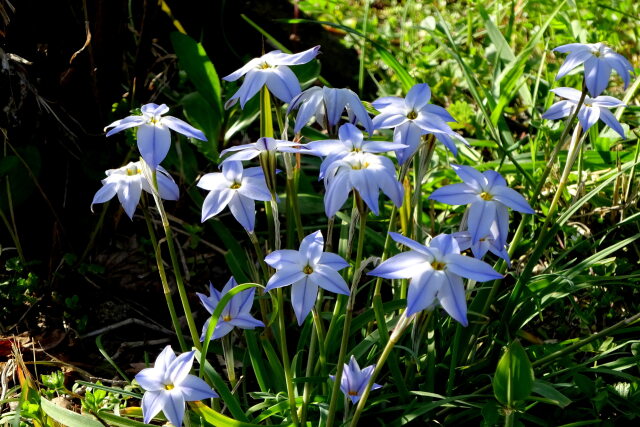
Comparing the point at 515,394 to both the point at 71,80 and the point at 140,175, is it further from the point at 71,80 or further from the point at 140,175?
the point at 71,80

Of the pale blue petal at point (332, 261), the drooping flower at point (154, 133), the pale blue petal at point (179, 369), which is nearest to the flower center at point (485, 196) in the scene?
the pale blue petal at point (332, 261)

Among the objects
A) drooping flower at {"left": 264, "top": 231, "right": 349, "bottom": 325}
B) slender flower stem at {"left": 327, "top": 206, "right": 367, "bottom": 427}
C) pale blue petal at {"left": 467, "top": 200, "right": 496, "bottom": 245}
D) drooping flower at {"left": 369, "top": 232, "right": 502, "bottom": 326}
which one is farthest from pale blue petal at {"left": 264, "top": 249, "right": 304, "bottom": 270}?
pale blue petal at {"left": 467, "top": 200, "right": 496, "bottom": 245}

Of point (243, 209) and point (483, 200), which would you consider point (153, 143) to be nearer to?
point (243, 209)

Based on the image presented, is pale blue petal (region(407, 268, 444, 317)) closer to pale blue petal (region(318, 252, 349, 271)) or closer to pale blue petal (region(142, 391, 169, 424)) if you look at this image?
pale blue petal (region(318, 252, 349, 271))

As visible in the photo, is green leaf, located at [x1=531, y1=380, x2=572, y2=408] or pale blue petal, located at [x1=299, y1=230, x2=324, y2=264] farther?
green leaf, located at [x1=531, y1=380, x2=572, y2=408]

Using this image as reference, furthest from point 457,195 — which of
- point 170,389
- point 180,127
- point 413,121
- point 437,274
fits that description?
point 170,389
